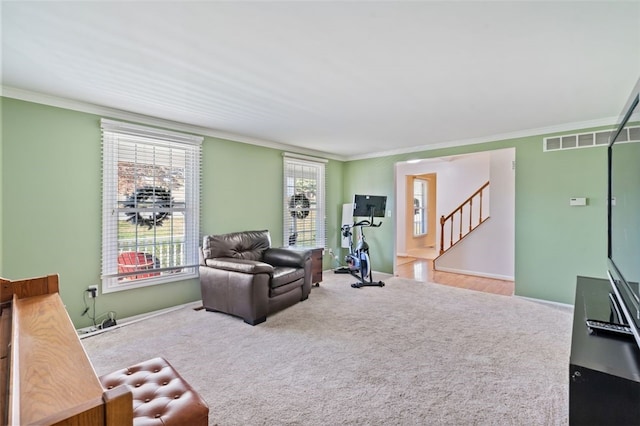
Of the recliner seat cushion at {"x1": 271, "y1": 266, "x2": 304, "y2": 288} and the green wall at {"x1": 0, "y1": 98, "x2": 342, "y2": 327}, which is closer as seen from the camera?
the green wall at {"x1": 0, "y1": 98, "x2": 342, "y2": 327}

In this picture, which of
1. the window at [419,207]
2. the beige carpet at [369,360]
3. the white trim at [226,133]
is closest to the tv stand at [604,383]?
the beige carpet at [369,360]

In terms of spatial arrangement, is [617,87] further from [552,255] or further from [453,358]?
[453,358]

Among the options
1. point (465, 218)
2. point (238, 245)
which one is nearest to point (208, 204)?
point (238, 245)

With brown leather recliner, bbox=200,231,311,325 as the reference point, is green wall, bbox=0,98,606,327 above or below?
above

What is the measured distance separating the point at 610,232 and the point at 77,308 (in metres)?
4.87

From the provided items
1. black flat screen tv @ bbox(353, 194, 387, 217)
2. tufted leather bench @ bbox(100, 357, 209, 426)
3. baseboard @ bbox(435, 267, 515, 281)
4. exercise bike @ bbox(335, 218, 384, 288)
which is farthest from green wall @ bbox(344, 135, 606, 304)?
tufted leather bench @ bbox(100, 357, 209, 426)

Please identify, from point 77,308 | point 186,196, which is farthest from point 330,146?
point 77,308

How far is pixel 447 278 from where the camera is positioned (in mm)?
5469

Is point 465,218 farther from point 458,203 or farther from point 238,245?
point 238,245

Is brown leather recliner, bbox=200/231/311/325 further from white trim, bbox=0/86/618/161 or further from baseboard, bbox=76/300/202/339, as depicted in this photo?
white trim, bbox=0/86/618/161

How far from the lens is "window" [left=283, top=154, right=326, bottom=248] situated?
17.2 ft

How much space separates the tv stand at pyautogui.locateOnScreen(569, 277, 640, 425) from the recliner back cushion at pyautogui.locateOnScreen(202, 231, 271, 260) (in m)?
3.43

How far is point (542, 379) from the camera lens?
2172 mm

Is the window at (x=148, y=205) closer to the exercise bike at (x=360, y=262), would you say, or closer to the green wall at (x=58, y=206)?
the green wall at (x=58, y=206)
